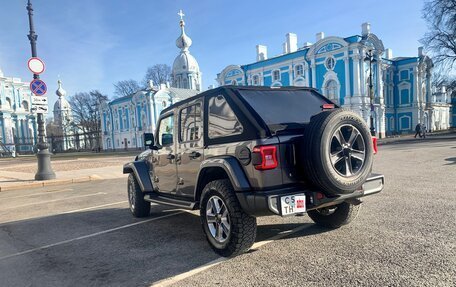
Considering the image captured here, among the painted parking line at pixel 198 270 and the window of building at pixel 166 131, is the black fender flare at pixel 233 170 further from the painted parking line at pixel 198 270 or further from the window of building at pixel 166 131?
the window of building at pixel 166 131

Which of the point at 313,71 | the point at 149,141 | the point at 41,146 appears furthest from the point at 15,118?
the point at 149,141

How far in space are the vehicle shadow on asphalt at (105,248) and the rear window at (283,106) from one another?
1656 millimetres

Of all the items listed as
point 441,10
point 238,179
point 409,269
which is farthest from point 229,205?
point 441,10

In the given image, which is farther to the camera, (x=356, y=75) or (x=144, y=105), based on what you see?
(x=144, y=105)

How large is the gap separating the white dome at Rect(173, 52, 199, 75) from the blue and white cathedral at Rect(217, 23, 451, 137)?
16.8 meters

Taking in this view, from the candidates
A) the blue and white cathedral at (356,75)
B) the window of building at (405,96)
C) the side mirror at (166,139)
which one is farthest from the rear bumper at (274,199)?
the window of building at (405,96)

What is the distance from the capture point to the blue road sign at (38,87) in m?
13.1

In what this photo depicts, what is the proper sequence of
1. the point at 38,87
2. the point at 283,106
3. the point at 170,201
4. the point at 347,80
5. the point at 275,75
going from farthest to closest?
the point at 275,75, the point at 347,80, the point at 38,87, the point at 170,201, the point at 283,106

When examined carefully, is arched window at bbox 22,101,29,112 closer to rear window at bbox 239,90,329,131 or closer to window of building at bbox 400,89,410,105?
window of building at bbox 400,89,410,105

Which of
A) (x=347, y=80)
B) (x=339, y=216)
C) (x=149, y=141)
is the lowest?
(x=339, y=216)

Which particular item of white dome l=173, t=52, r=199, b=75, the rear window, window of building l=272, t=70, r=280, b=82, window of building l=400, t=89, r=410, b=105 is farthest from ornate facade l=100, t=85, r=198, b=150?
the rear window

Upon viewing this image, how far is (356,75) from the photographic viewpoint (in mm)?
43469

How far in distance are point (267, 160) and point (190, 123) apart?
5.54 feet

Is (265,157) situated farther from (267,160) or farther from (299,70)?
(299,70)
